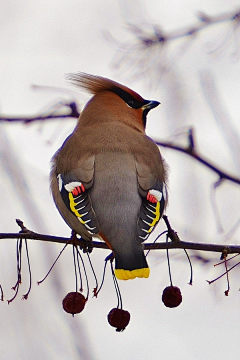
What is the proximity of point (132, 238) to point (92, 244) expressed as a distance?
1.28 feet

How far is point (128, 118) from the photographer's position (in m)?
3.84

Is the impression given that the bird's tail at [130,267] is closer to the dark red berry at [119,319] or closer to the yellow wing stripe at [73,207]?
the dark red berry at [119,319]

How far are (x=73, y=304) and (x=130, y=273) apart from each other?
28 centimetres

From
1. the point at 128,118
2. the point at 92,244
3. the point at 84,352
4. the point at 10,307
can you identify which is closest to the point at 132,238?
the point at 92,244

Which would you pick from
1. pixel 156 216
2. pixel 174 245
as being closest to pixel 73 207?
pixel 156 216

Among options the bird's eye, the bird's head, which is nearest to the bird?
the bird's head

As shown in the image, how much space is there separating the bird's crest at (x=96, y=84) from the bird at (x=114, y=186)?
36 cm

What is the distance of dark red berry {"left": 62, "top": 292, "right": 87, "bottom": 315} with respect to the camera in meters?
2.48

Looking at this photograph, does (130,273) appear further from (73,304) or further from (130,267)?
(73,304)

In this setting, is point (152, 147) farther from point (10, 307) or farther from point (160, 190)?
point (10, 307)

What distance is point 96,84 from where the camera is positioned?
4.03 meters

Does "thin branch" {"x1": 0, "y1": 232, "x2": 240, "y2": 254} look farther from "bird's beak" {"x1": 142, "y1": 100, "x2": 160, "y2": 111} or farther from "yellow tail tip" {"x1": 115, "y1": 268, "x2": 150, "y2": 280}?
"bird's beak" {"x1": 142, "y1": 100, "x2": 160, "y2": 111}

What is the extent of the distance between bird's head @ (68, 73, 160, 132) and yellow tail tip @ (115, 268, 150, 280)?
1.45 m

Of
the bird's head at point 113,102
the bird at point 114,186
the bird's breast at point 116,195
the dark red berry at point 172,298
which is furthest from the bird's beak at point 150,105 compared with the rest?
the dark red berry at point 172,298
